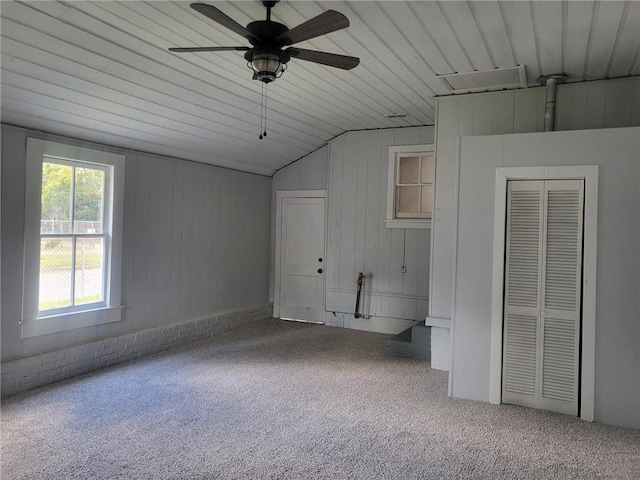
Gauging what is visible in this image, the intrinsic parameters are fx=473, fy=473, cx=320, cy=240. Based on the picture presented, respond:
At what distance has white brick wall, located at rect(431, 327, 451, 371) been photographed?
4.70 meters

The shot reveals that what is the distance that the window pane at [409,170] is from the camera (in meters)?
6.04

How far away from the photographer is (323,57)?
261cm

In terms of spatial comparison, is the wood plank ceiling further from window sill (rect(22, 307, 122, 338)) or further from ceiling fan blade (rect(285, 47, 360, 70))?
window sill (rect(22, 307, 122, 338))

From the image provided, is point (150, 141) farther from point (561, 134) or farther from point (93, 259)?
point (561, 134)

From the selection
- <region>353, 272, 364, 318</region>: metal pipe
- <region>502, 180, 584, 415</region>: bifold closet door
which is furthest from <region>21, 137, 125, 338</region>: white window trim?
<region>502, 180, 584, 415</region>: bifold closet door

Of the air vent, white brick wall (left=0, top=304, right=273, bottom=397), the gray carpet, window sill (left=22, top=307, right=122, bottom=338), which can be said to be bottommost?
the gray carpet

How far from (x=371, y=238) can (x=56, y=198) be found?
12.2ft

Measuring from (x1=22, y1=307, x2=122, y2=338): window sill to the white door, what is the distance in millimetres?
2741

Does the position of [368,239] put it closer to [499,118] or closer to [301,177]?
[301,177]

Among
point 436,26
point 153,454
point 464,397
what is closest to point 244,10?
point 436,26

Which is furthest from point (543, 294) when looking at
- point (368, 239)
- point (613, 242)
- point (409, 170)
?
point (368, 239)

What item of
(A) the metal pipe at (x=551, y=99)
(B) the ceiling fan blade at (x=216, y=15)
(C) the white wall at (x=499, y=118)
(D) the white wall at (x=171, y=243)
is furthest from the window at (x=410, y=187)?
(B) the ceiling fan blade at (x=216, y=15)

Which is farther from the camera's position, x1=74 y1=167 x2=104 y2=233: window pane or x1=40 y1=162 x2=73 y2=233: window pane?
x1=74 y1=167 x2=104 y2=233: window pane

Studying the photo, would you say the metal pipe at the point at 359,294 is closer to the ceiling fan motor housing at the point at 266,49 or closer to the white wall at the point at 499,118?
the white wall at the point at 499,118
